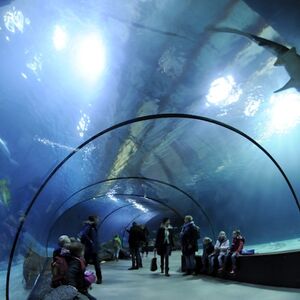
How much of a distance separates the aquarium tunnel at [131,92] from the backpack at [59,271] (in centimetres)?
128

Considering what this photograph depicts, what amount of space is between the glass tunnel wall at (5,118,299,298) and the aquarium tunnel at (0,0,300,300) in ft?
0.30

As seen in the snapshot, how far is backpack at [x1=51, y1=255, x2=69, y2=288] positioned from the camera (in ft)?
17.8

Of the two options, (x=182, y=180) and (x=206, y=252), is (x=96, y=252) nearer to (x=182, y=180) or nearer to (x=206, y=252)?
(x=206, y=252)

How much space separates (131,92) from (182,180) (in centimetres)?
878

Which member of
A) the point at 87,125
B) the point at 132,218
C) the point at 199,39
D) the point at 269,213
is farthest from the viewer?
the point at 132,218

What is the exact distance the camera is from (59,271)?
17.9ft

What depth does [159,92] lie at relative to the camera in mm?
7707

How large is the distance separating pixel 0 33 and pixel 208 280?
26.3ft

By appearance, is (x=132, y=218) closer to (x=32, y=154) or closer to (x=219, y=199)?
(x=219, y=199)

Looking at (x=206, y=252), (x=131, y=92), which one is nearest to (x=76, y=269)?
(x=131, y=92)

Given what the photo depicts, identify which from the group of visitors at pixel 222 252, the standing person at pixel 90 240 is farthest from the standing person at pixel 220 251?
the standing person at pixel 90 240

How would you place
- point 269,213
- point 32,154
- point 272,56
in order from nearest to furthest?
point 272,56, point 32,154, point 269,213

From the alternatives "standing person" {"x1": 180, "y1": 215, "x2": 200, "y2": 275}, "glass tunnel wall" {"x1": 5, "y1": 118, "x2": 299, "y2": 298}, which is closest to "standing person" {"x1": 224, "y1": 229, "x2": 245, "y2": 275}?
"standing person" {"x1": 180, "y1": 215, "x2": 200, "y2": 275}

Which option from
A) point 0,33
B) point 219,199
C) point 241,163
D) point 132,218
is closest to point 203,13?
point 0,33
